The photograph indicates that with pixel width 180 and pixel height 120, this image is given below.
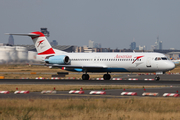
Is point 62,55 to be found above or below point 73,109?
above

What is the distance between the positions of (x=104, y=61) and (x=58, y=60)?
749 cm

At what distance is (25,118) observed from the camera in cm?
1470

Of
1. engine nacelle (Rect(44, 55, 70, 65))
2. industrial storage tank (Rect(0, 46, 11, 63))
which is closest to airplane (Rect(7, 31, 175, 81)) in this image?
engine nacelle (Rect(44, 55, 70, 65))

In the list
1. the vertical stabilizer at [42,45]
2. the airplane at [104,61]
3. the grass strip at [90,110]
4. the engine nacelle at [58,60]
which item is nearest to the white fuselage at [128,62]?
the airplane at [104,61]

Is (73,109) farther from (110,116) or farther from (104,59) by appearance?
(104,59)

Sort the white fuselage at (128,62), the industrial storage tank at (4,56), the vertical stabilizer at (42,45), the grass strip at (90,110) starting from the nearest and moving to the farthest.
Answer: the grass strip at (90,110), the white fuselage at (128,62), the vertical stabilizer at (42,45), the industrial storage tank at (4,56)

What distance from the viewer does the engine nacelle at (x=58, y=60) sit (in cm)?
5222

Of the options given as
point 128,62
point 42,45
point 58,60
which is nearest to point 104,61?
point 128,62

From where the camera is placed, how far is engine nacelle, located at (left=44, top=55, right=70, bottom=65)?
171 feet

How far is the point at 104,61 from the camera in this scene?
164ft

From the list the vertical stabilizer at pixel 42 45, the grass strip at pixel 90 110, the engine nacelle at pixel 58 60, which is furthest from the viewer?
the vertical stabilizer at pixel 42 45

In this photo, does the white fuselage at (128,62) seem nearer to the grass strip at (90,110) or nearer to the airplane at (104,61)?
the airplane at (104,61)

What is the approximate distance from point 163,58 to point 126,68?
5.48 meters

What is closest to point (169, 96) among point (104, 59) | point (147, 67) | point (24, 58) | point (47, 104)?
point (47, 104)
